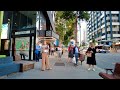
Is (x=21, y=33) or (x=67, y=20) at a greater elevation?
(x=67, y=20)

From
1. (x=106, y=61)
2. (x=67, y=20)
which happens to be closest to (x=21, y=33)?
(x=106, y=61)

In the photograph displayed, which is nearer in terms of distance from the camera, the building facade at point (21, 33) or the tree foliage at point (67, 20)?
the building facade at point (21, 33)

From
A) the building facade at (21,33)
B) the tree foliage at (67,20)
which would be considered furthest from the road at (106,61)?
the building facade at (21,33)

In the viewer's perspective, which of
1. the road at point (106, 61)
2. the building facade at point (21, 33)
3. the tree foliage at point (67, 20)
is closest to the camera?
the road at point (106, 61)

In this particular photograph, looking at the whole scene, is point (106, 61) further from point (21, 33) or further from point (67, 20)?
point (21, 33)

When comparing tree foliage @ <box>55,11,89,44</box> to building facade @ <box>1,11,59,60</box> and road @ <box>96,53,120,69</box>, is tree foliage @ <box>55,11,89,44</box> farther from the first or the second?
road @ <box>96,53,120,69</box>

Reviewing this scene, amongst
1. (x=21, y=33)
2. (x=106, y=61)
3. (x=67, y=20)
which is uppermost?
(x=67, y=20)

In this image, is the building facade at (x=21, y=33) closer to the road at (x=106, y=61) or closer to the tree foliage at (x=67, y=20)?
the tree foliage at (x=67, y=20)

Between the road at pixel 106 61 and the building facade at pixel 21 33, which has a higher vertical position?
the building facade at pixel 21 33

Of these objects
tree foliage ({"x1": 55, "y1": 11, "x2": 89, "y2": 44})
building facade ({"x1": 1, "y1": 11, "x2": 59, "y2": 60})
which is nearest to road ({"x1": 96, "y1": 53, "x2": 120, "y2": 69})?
tree foliage ({"x1": 55, "y1": 11, "x2": 89, "y2": 44})

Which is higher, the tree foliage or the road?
the tree foliage

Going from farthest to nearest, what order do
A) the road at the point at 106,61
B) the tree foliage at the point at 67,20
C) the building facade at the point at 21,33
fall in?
the tree foliage at the point at 67,20, the building facade at the point at 21,33, the road at the point at 106,61
